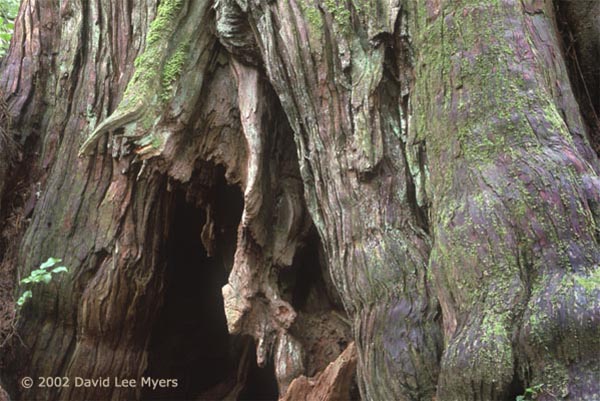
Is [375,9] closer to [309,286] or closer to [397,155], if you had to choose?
[397,155]

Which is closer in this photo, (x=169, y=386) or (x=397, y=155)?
(x=397, y=155)

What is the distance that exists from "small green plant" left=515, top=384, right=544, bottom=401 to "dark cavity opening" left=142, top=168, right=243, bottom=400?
329cm

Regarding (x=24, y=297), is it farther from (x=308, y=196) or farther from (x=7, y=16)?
(x=7, y=16)

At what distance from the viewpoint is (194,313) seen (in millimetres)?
6371

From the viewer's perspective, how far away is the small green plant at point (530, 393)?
2.42 metres

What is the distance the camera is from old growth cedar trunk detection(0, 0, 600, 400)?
269cm

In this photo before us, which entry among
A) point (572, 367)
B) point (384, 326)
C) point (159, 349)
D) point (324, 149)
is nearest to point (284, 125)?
point (324, 149)

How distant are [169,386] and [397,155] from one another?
362cm

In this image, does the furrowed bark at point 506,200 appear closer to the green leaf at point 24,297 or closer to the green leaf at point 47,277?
the green leaf at point 47,277

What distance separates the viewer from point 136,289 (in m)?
5.15

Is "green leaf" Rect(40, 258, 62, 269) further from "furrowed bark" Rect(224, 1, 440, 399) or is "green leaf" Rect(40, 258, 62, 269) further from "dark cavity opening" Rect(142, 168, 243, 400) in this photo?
"furrowed bark" Rect(224, 1, 440, 399)

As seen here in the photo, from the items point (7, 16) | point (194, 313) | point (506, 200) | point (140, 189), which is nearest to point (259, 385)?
point (194, 313)

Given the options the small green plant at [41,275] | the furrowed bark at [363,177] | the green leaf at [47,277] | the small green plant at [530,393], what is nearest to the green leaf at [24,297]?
the small green plant at [41,275]

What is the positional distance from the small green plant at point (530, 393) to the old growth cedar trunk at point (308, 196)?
0.6 inches
